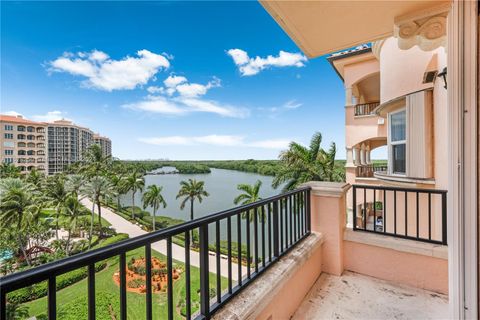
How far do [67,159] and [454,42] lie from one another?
109 feet

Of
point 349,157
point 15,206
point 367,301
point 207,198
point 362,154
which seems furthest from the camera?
point 207,198

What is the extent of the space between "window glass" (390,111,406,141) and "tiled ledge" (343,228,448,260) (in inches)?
118

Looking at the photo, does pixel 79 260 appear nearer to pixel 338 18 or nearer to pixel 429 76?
pixel 338 18

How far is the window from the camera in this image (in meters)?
4.72

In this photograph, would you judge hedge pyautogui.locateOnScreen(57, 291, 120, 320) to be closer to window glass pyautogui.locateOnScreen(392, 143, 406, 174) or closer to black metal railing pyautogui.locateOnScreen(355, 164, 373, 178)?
window glass pyautogui.locateOnScreen(392, 143, 406, 174)

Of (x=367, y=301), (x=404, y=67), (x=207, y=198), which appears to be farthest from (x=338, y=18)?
(x=207, y=198)

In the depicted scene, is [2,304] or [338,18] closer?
[2,304]

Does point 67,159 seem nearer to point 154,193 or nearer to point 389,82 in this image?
point 154,193

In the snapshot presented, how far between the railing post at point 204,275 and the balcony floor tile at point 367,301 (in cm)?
119

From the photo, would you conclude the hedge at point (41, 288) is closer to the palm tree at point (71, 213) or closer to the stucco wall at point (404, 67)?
the palm tree at point (71, 213)

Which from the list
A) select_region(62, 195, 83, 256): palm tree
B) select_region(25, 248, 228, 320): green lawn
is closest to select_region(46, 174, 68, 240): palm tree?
select_region(62, 195, 83, 256): palm tree

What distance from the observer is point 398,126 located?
16.2 ft

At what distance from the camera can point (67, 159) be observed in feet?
86.1

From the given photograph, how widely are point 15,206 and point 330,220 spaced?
60.8 feet
